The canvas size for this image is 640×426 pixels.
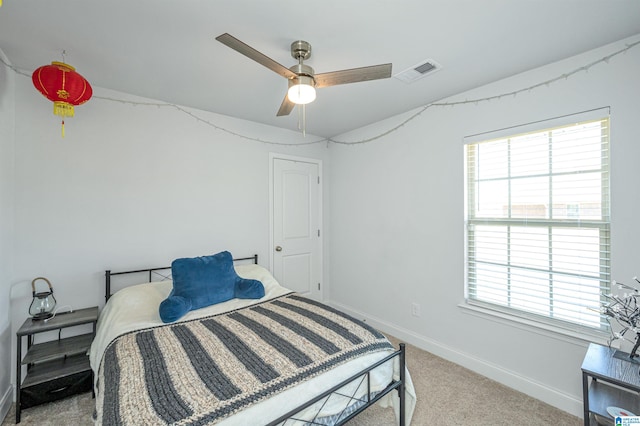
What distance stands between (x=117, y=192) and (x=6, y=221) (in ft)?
2.43

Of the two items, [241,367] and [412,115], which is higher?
[412,115]

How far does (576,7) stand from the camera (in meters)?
→ 1.56

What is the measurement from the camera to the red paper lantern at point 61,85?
66.9 inches

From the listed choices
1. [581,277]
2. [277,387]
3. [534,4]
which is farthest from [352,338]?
[534,4]

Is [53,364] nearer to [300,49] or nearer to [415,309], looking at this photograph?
[300,49]

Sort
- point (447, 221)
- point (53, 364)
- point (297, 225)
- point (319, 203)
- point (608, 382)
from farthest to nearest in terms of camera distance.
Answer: point (319, 203), point (297, 225), point (447, 221), point (53, 364), point (608, 382)

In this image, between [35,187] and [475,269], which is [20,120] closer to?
[35,187]

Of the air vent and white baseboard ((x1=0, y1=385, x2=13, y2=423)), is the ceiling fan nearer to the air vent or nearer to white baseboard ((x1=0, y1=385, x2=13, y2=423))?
the air vent

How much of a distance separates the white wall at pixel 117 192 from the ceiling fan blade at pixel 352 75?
191cm

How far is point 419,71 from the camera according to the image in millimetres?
2250

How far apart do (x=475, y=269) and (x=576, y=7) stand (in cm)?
199

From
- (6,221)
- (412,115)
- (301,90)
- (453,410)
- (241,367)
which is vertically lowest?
(453,410)

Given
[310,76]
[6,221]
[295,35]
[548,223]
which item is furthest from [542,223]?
[6,221]

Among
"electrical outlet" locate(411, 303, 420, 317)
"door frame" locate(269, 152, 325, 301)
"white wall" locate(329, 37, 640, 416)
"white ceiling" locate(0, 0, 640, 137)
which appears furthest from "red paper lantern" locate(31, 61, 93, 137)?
"electrical outlet" locate(411, 303, 420, 317)
